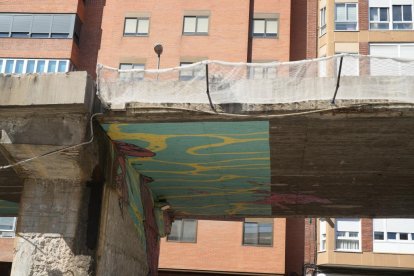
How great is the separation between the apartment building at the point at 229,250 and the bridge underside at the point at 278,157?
577 inches

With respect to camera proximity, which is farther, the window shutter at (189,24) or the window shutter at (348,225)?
the window shutter at (189,24)

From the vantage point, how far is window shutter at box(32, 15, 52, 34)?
36.3 metres

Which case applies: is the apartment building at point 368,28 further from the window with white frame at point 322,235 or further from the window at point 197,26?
the window with white frame at point 322,235

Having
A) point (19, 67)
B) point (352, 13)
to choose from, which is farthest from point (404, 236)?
point (19, 67)

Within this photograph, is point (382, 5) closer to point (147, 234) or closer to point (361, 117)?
point (147, 234)

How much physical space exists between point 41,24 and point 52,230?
28.5 m

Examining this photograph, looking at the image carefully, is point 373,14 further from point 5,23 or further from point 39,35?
point 5,23

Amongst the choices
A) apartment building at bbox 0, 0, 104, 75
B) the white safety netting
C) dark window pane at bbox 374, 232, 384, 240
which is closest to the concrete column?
the white safety netting

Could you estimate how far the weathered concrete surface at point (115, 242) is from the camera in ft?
36.5

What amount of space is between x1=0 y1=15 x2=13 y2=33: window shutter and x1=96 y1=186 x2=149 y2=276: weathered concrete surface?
26.2 m

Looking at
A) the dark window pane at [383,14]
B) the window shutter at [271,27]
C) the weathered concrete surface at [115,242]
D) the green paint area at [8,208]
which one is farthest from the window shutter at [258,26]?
the weathered concrete surface at [115,242]

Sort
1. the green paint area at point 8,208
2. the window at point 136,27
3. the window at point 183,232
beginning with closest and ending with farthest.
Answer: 1. the green paint area at point 8,208
2. the window at point 183,232
3. the window at point 136,27

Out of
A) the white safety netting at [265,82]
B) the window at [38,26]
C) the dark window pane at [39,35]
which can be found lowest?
the white safety netting at [265,82]

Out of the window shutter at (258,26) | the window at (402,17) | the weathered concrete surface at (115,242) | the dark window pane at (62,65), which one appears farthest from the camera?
the window shutter at (258,26)
